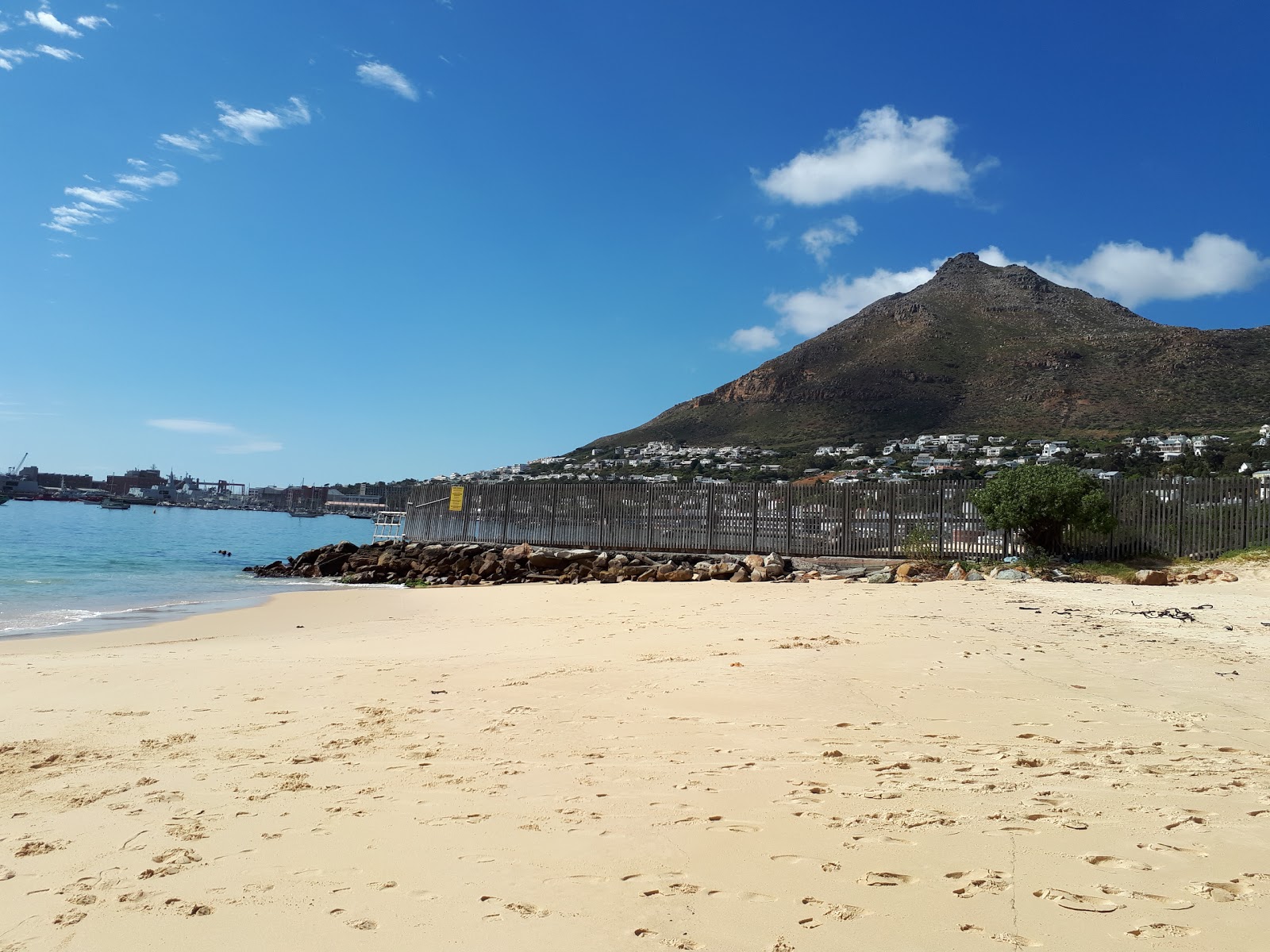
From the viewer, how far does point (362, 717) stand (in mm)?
5863

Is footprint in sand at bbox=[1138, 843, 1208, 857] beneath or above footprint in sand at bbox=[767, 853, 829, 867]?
above

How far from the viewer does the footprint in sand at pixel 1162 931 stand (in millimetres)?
2578

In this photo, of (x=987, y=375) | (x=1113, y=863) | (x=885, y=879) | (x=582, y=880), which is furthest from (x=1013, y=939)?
(x=987, y=375)

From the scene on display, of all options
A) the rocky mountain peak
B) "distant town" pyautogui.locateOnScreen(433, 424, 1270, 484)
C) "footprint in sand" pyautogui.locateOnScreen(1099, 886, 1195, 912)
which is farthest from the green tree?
the rocky mountain peak

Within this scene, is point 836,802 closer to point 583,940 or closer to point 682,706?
point 583,940

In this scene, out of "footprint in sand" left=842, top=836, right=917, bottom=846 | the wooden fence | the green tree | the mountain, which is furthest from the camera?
the mountain

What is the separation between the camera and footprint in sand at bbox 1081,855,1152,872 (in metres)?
3.06

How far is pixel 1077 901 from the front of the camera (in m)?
2.82

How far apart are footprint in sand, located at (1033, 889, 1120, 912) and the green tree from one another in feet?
52.1

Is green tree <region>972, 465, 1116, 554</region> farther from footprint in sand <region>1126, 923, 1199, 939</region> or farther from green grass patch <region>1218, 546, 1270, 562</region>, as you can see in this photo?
footprint in sand <region>1126, 923, 1199, 939</region>

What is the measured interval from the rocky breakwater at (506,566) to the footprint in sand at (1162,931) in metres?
15.7

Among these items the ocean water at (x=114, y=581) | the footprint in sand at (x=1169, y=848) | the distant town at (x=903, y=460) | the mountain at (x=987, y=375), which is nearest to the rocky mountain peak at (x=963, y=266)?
the mountain at (x=987, y=375)

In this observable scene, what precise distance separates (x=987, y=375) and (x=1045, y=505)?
41.5 metres

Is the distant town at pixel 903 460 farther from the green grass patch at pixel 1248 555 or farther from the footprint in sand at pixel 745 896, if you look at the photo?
the footprint in sand at pixel 745 896
